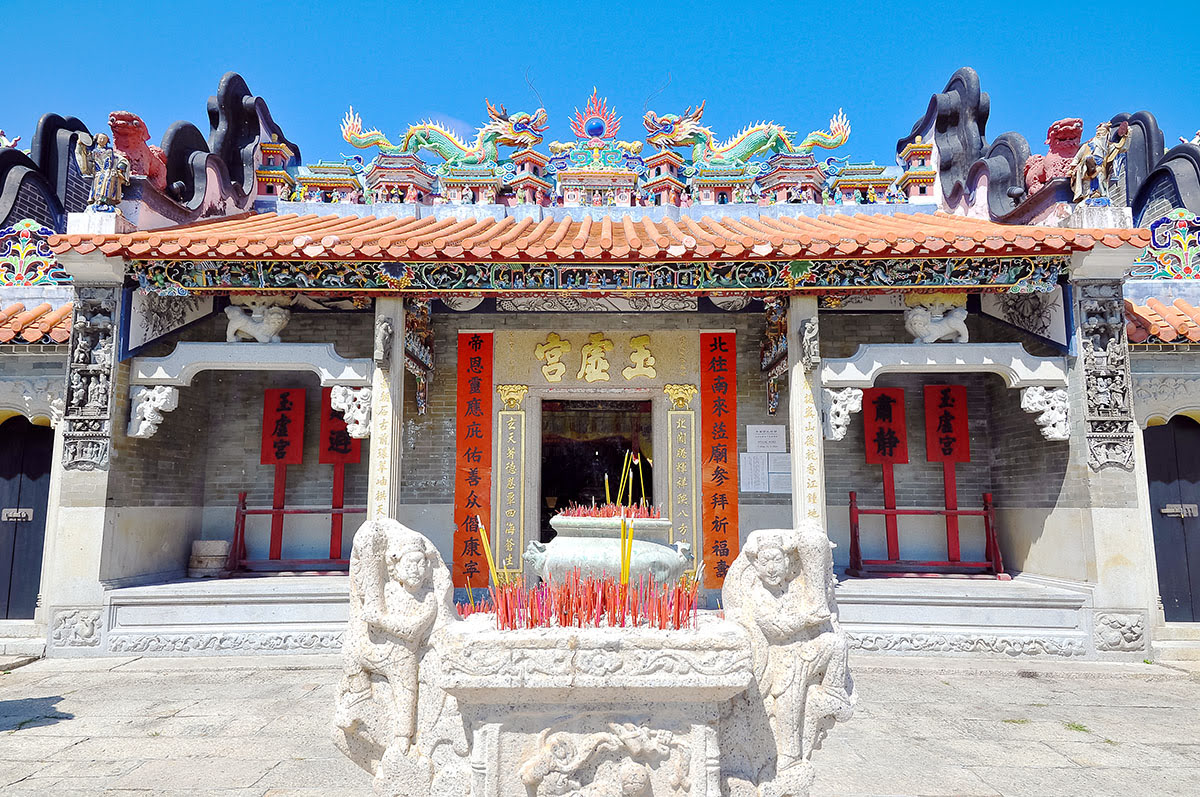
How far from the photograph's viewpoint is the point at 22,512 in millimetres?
6520

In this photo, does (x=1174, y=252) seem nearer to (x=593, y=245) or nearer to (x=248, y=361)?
(x=593, y=245)

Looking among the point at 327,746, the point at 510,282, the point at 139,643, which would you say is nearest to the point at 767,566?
the point at 327,746

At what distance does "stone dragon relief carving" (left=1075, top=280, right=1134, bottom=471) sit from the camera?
5801 millimetres

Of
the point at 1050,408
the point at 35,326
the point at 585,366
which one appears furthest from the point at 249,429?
the point at 1050,408

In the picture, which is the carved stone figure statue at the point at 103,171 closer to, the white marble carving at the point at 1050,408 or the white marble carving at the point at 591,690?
the white marble carving at the point at 591,690

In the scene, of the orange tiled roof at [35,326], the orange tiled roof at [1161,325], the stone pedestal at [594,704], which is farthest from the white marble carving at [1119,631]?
the orange tiled roof at [35,326]

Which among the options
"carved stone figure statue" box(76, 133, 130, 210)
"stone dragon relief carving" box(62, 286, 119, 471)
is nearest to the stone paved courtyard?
"stone dragon relief carving" box(62, 286, 119, 471)

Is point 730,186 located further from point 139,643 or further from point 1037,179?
point 139,643

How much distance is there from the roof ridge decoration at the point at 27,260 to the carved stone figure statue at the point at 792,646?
6.86 metres

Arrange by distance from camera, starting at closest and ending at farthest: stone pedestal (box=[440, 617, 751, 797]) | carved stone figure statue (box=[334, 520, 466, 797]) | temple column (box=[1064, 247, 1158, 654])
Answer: stone pedestal (box=[440, 617, 751, 797]) → carved stone figure statue (box=[334, 520, 466, 797]) → temple column (box=[1064, 247, 1158, 654])

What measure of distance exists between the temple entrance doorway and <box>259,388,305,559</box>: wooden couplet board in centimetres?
305

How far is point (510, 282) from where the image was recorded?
5.98 m

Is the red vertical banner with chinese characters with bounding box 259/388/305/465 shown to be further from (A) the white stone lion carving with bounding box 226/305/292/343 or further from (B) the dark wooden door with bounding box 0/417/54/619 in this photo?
(B) the dark wooden door with bounding box 0/417/54/619

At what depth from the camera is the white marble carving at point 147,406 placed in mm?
6043
